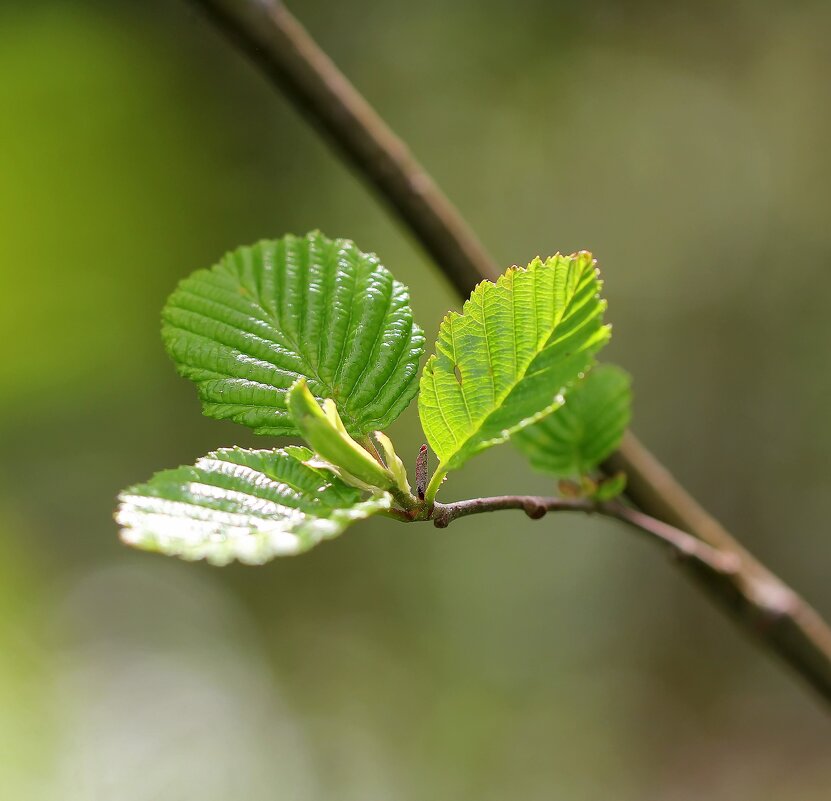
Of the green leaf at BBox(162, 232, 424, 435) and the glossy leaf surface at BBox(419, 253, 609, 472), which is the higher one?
the green leaf at BBox(162, 232, 424, 435)

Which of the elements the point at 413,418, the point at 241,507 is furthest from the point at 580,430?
the point at 413,418

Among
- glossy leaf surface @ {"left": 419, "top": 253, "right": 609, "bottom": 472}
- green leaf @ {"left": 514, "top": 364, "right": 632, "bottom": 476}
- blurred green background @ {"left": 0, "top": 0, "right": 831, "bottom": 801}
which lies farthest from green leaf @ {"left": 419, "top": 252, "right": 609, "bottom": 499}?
blurred green background @ {"left": 0, "top": 0, "right": 831, "bottom": 801}

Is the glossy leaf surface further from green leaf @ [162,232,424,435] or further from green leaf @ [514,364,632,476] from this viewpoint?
green leaf @ [514,364,632,476]

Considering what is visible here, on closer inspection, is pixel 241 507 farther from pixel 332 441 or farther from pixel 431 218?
pixel 431 218

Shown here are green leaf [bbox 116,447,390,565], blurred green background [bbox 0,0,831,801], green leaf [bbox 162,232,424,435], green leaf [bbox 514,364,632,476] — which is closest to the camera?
green leaf [bbox 116,447,390,565]

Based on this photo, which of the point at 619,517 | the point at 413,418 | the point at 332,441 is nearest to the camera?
the point at 332,441

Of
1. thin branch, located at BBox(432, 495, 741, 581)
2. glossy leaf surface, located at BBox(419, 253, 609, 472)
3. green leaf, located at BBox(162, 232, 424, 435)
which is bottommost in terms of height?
thin branch, located at BBox(432, 495, 741, 581)
